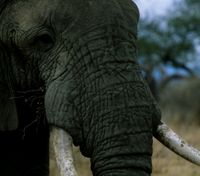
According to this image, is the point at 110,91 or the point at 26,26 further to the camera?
the point at 26,26

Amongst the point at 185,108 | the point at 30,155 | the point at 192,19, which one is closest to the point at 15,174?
the point at 30,155

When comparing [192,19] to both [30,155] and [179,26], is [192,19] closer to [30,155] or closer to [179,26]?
[179,26]

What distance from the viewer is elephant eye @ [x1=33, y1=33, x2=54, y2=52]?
3.94m

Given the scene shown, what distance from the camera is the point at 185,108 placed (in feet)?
63.0

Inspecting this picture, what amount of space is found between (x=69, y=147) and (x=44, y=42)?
1.91 ft

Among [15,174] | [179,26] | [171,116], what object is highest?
[15,174]

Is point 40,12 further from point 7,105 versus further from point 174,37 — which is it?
point 174,37

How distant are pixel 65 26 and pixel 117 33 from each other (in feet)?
0.85

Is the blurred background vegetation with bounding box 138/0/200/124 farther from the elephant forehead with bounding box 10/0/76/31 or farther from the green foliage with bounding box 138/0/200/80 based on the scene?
the elephant forehead with bounding box 10/0/76/31

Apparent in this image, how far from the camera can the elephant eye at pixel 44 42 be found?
12.9 feet

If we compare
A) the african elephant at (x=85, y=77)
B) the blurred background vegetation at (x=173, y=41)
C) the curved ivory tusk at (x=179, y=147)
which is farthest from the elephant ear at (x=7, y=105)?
the blurred background vegetation at (x=173, y=41)

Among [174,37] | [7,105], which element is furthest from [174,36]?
[7,105]

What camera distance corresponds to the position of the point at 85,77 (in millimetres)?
3799

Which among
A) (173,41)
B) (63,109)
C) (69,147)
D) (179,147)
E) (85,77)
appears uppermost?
(85,77)
